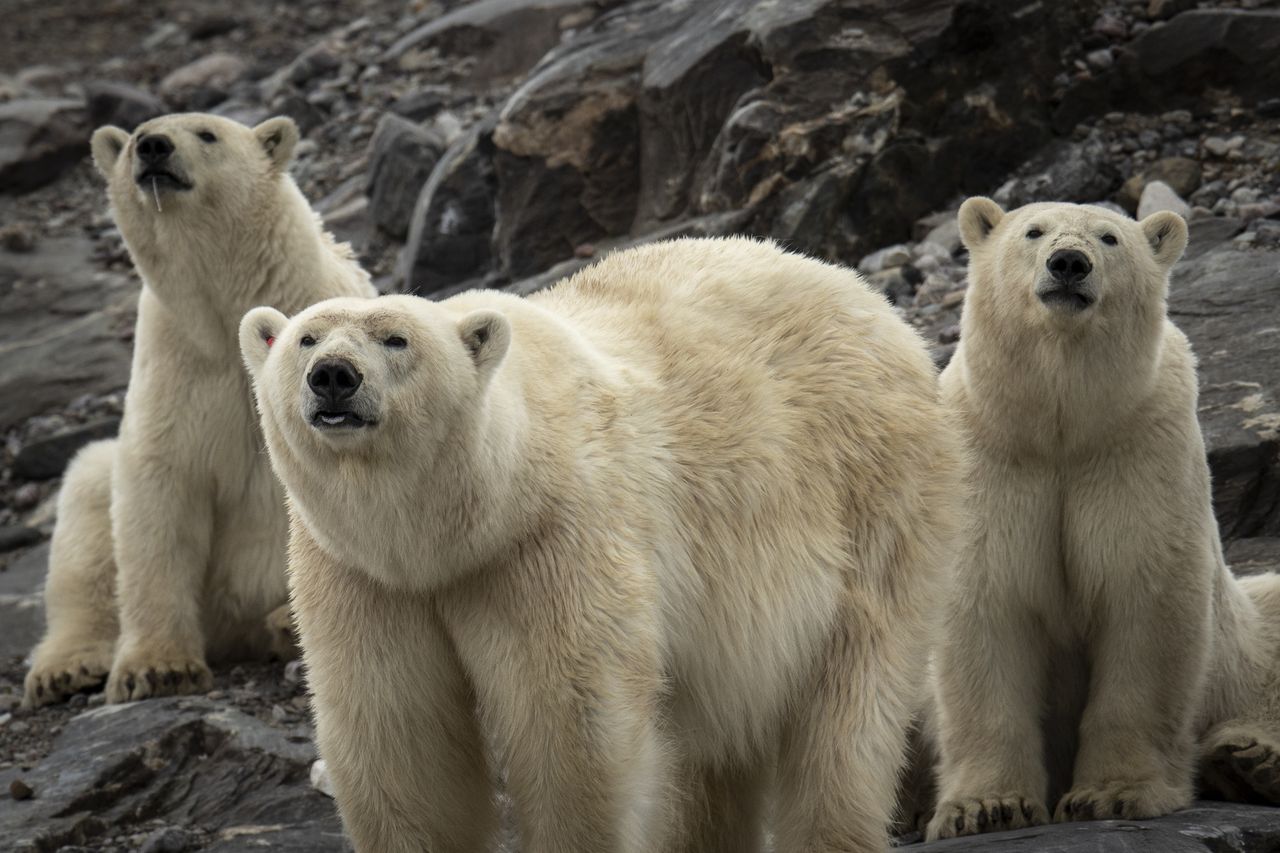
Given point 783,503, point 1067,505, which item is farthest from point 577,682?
point 1067,505

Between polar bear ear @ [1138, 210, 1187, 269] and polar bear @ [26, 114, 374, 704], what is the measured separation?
315 centimetres

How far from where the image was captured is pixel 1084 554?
15.2 feet

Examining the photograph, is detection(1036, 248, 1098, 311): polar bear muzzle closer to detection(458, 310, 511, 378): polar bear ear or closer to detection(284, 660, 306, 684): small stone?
detection(458, 310, 511, 378): polar bear ear

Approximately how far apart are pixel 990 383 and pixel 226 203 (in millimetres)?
3180

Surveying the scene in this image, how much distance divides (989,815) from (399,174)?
691cm

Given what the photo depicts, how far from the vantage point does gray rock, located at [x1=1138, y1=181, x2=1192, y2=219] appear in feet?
24.5

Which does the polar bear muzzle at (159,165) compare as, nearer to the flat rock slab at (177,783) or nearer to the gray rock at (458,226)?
the flat rock slab at (177,783)

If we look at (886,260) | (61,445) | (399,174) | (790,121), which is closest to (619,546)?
(886,260)

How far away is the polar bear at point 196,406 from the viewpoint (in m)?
6.30

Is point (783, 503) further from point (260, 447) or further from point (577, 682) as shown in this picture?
point (260, 447)

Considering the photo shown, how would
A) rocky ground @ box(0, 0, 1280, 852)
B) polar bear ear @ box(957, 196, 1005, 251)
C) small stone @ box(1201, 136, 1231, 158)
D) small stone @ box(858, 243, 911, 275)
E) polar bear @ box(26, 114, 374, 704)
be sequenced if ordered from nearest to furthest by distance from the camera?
polar bear ear @ box(957, 196, 1005, 251) < rocky ground @ box(0, 0, 1280, 852) < polar bear @ box(26, 114, 374, 704) < small stone @ box(858, 243, 911, 275) < small stone @ box(1201, 136, 1231, 158)

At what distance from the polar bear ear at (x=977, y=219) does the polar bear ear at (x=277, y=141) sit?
2.85m

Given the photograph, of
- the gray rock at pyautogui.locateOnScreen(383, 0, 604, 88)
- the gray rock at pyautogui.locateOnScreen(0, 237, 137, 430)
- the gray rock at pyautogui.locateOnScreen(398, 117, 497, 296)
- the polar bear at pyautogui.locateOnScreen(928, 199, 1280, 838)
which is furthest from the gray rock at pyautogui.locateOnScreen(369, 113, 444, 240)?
the polar bear at pyautogui.locateOnScreen(928, 199, 1280, 838)

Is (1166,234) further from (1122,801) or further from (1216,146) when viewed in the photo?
(1216,146)
